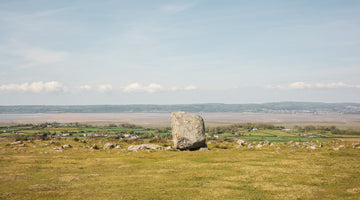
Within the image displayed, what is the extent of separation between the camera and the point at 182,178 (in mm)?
22438

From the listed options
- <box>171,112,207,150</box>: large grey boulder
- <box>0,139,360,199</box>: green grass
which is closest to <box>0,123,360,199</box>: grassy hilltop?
<box>0,139,360,199</box>: green grass

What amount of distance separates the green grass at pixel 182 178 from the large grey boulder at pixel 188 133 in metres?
6.74

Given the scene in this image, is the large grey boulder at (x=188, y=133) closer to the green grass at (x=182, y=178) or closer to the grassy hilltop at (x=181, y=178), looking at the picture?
the grassy hilltop at (x=181, y=178)

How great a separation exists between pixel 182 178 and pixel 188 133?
61.6 feet

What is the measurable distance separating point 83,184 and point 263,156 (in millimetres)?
23074

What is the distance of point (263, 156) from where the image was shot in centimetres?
3334

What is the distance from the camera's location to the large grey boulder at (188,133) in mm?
40812

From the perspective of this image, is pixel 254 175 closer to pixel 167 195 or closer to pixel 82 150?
pixel 167 195

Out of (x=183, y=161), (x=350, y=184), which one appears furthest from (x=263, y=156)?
(x=350, y=184)

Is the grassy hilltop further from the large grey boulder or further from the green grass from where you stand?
the large grey boulder

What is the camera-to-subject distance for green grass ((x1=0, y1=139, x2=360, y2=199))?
693 inches

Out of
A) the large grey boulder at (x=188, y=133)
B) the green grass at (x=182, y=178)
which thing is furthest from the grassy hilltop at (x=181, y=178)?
the large grey boulder at (x=188, y=133)

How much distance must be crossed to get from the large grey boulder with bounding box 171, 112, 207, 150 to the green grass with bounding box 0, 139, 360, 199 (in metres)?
6.74

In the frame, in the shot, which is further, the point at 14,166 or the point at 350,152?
the point at 350,152
